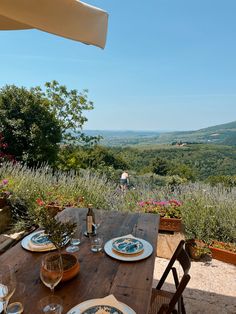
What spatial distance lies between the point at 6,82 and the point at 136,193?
5.66 meters

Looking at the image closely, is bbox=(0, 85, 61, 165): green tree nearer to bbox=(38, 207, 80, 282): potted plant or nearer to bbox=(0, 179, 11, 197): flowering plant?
bbox=(0, 179, 11, 197): flowering plant

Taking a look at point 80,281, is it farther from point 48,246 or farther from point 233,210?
point 233,210

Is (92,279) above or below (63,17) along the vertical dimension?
below

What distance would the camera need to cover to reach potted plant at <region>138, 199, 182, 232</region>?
133 inches

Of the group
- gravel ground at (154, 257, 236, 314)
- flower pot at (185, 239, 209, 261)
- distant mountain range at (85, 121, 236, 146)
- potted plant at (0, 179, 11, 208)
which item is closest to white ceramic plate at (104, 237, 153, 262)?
gravel ground at (154, 257, 236, 314)

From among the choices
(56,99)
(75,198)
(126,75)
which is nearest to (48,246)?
(75,198)

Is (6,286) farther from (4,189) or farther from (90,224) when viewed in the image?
(4,189)

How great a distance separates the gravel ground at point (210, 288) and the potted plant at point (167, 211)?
1.58 ft

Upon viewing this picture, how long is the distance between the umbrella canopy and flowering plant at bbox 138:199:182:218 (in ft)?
8.33

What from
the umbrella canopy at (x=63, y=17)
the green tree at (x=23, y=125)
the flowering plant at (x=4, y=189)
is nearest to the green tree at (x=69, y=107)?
the green tree at (x=23, y=125)

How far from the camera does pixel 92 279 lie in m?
1.30

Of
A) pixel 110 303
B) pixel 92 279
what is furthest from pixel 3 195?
pixel 110 303

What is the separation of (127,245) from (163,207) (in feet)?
6.79

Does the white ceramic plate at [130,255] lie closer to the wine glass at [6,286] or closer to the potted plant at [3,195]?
the wine glass at [6,286]
